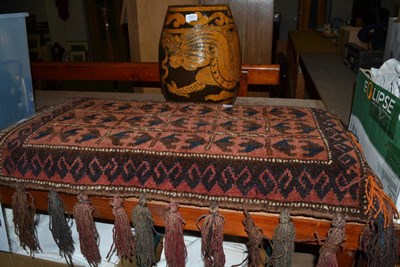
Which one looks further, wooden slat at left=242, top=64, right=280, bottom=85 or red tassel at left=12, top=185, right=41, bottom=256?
wooden slat at left=242, top=64, right=280, bottom=85

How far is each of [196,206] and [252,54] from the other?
1.41 meters

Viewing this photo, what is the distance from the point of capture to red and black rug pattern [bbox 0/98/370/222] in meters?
0.51

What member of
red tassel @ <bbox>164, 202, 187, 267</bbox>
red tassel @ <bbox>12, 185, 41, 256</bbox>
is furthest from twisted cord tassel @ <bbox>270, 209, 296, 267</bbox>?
red tassel @ <bbox>12, 185, 41, 256</bbox>

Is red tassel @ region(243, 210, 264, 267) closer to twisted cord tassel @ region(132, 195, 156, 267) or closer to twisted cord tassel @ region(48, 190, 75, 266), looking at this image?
twisted cord tassel @ region(132, 195, 156, 267)

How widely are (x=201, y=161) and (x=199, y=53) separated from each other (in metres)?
0.33

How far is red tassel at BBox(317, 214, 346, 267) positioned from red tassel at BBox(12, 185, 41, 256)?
0.53 metres

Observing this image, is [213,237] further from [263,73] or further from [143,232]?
[263,73]

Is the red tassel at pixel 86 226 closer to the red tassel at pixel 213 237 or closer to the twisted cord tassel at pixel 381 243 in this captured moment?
the red tassel at pixel 213 237

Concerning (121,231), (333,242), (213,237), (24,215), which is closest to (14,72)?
(24,215)

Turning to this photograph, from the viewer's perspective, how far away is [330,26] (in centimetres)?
334

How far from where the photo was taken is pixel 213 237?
0.55 metres

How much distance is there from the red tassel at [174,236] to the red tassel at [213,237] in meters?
0.04

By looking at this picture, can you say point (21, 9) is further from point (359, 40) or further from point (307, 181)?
point (307, 181)

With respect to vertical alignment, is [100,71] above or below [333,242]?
above
